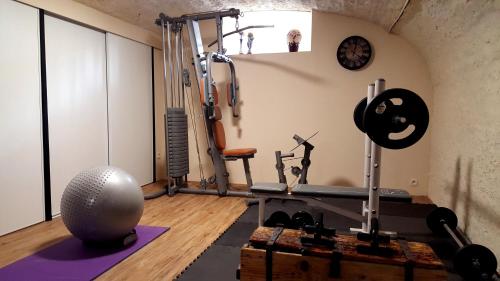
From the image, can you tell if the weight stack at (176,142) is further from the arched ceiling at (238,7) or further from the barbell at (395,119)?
the barbell at (395,119)

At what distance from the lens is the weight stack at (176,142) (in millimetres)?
3857

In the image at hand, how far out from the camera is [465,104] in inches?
106

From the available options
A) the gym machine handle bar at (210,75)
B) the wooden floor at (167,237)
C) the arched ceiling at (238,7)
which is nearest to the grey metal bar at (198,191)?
the wooden floor at (167,237)

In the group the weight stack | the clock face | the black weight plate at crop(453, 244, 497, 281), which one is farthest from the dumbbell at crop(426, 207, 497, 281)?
the weight stack

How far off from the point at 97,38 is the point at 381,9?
10.3 ft

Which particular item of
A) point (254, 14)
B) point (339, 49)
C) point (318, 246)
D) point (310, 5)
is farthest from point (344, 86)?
point (318, 246)

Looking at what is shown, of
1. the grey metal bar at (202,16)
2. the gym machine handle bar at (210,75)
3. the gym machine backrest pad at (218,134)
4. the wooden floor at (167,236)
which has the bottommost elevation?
the wooden floor at (167,236)

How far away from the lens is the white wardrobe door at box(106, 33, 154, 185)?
379 centimetres

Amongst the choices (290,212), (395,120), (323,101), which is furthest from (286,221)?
(323,101)

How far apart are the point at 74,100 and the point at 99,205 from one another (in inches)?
62.9

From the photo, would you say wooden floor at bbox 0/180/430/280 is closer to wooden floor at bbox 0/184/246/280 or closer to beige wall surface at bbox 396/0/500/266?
wooden floor at bbox 0/184/246/280

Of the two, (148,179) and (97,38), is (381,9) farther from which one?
(148,179)

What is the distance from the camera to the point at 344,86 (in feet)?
13.3

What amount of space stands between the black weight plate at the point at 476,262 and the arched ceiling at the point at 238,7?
237cm
